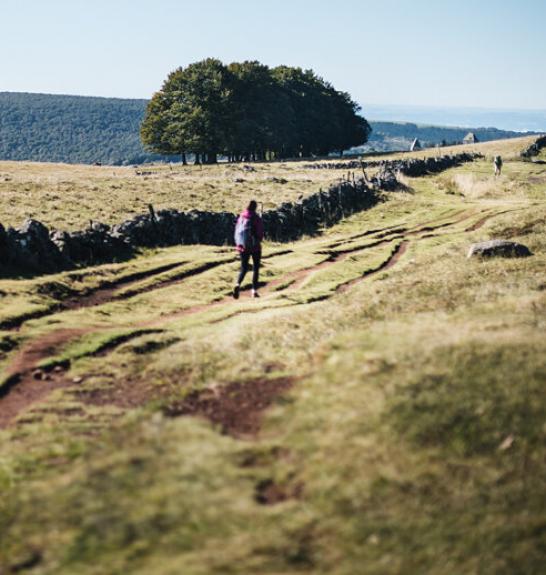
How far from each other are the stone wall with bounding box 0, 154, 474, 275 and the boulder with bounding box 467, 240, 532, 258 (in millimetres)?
13492

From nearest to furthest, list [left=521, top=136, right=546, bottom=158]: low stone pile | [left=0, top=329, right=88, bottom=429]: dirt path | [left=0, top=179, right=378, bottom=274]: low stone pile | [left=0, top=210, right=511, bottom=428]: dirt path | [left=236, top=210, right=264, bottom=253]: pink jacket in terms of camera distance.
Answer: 1. [left=0, top=329, right=88, bottom=429]: dirt path
2. [left=0, top=210, right=511, bottom=428]: dirt path
3. [left=236, top=210, right=264, bottom=253]: pink jacket
4. [left=0, top=179, right=378, bottom=274]: low stone pile
5. [left=521, top=136, right=546, bottom=158]: low stone pile

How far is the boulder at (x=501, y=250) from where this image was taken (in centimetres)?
2711

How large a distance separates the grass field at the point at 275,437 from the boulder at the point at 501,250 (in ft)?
21.8

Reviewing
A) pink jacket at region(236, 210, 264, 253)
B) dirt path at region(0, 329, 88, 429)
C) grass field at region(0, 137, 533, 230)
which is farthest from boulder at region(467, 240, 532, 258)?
grass field at region(0, 137, 533, 230)

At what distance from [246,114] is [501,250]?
3667 inches

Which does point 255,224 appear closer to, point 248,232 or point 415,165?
point 248,232

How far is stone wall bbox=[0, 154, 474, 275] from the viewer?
23578 mm

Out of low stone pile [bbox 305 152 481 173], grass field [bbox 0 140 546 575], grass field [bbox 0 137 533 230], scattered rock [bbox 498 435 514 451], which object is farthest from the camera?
low stone pile [bbox 305 152 481 173]

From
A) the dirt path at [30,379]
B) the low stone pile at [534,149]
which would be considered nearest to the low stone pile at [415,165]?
the low stone pile at [534,149]

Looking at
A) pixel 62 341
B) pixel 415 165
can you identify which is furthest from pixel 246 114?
pixel 62 341

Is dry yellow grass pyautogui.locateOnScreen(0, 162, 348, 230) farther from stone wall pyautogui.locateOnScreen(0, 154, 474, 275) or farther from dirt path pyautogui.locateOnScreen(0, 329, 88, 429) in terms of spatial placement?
dirt path pyautogui.locateOnScreen(0, 329, 88, 429)

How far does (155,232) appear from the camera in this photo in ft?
102

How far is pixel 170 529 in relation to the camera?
26.2 feet

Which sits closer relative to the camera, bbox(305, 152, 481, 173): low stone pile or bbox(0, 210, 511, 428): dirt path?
bbox(0, 210, 511, 428): dirt path
